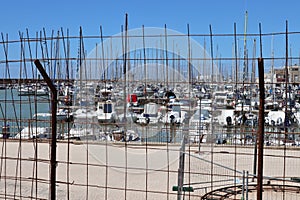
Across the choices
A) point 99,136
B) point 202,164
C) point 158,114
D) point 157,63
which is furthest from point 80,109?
point 202,164

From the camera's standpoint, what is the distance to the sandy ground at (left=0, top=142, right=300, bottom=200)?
3.93 m

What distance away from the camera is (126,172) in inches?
137

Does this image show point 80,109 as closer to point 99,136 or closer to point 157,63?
point 99,136

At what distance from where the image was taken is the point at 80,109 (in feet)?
12.5

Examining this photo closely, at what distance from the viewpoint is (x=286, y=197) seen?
435cm

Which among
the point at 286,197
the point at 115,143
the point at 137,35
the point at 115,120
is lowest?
the point at 286,197

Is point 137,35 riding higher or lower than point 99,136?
higher

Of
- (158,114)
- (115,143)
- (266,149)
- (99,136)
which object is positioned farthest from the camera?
(266,149)

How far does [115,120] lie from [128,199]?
0.88 metres

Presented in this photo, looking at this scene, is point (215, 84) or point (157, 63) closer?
point (157, 63)

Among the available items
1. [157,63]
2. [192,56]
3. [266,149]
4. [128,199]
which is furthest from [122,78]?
[266,149]

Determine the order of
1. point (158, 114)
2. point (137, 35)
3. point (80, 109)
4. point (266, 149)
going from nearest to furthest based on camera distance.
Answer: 1. point (137, 35)
2. point (80, 109)
3. point (158, 114)
4. point (266, 149)

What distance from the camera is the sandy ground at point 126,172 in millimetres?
3930

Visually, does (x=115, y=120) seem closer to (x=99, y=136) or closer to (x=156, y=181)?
(x=99, y=136)
